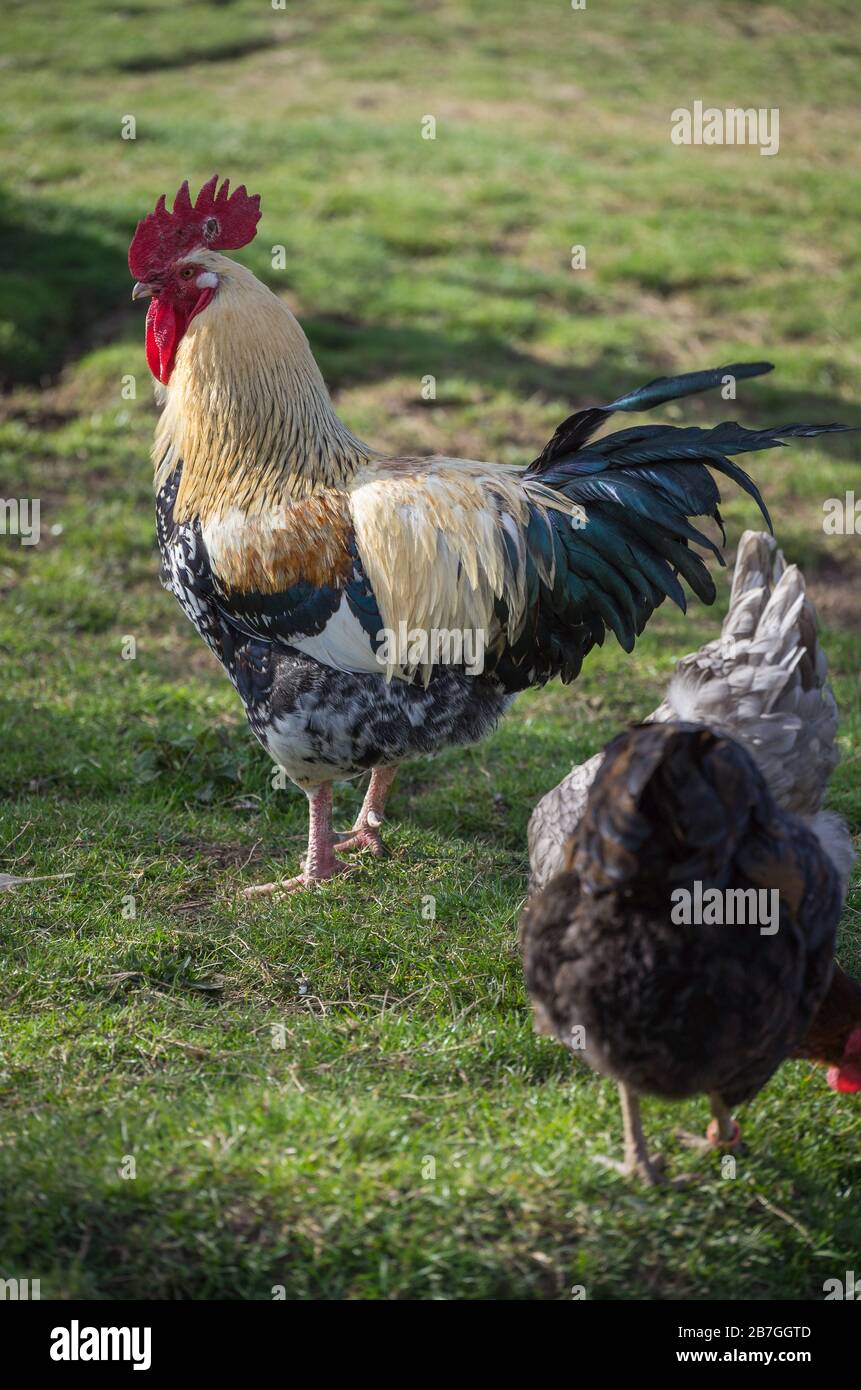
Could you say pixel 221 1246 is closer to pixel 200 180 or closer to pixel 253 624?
pixel 253 624

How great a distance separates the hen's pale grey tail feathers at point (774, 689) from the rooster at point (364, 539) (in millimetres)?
388

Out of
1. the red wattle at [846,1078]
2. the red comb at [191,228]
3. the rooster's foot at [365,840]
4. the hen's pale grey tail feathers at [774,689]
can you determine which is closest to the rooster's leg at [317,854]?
the rooster's foot at [365,840]

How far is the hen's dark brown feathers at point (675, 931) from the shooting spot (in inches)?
125

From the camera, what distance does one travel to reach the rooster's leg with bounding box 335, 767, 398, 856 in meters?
5.55

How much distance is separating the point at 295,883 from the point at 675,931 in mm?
2293

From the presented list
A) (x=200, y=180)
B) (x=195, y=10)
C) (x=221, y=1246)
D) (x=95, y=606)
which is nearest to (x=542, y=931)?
(x=221, y=1246)

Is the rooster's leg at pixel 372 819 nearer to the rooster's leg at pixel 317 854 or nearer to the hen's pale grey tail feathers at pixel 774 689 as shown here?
the rooster's leg at pixel 317 854

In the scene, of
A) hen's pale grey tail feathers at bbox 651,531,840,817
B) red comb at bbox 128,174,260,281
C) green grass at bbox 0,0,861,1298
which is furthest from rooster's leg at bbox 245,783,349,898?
red comb at bbox 128,174,260,281

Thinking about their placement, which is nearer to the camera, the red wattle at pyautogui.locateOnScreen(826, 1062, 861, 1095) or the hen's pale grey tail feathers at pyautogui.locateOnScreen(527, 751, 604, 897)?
the red wattle at pyautogui.locateOnScreen(826, 1062, 861, 1095)

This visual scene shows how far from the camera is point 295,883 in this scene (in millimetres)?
5223

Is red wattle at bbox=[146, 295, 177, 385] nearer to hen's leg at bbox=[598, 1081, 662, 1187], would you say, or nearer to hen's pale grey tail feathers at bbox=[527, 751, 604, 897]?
hen's pale grey tail feathers at bbox=[527, 751, 604, 897]

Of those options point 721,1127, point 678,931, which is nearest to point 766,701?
point 678,931

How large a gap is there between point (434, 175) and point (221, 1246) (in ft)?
42.0

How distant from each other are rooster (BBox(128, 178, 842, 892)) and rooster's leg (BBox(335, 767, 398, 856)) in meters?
0.34
